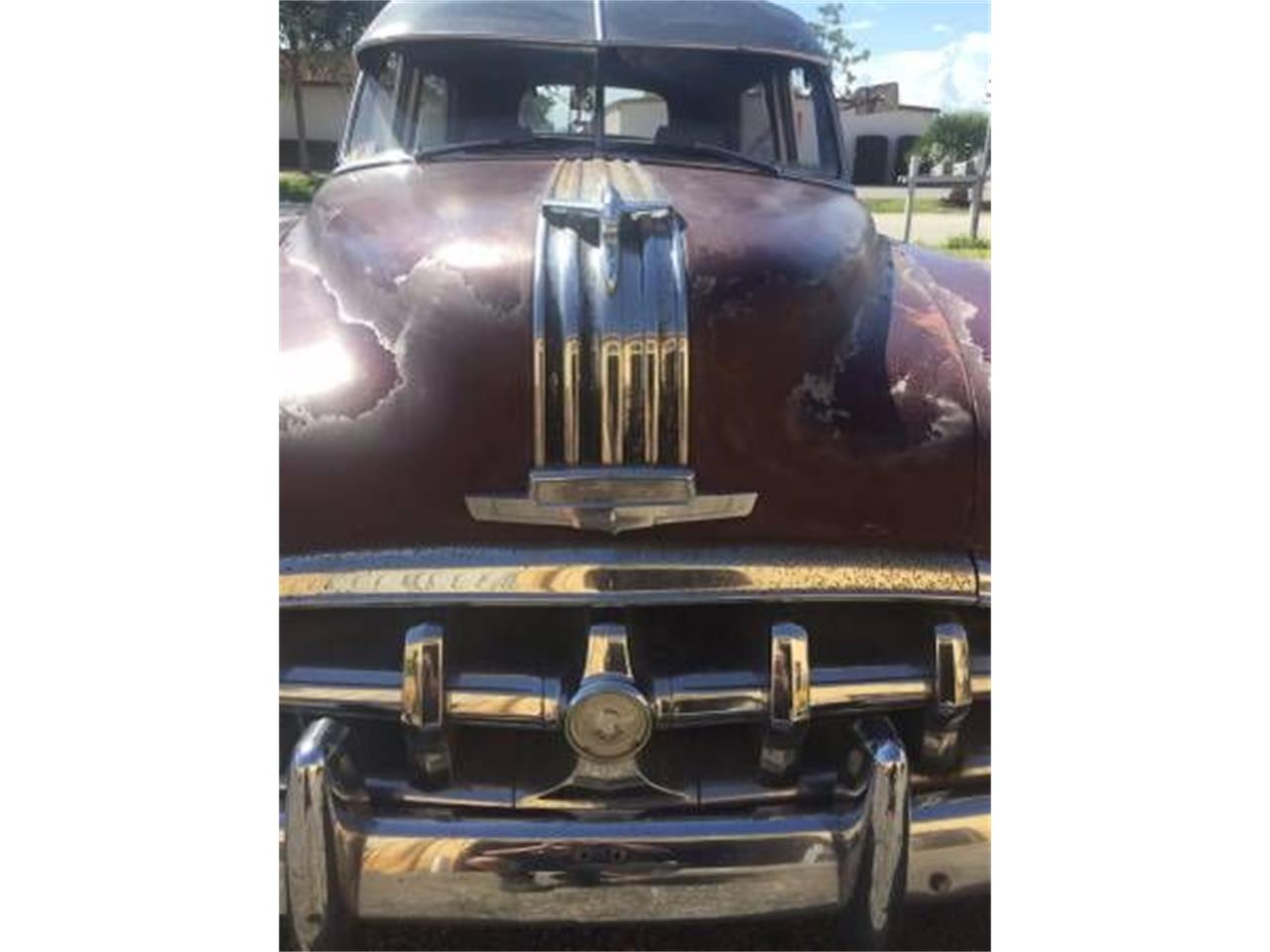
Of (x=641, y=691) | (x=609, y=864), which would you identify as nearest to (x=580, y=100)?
(x=641, y=691)

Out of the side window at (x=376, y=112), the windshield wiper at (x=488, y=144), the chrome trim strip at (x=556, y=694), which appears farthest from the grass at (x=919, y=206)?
the side window at (x=376, y=112)

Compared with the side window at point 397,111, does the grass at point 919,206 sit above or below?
below

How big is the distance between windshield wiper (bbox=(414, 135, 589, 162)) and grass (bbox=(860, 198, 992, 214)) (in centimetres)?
57

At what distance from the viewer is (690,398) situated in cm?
164

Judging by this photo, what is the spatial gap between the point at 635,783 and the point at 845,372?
68 cm

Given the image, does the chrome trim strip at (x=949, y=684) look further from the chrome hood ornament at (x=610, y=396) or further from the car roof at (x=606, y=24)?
the car roof at (x=606, y=24)

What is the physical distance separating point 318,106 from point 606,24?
0.56 m

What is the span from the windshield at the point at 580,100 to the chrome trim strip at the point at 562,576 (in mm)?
→ 911

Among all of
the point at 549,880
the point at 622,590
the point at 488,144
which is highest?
the point at 488,144

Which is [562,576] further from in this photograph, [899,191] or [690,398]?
[899,191]

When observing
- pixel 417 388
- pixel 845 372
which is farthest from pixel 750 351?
pixel 417 388

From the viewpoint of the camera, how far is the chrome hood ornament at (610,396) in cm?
161

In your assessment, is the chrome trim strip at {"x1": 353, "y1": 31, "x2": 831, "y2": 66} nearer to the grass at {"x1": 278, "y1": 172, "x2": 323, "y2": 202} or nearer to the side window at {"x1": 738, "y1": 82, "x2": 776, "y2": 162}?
the side window at {"x1": 738, "y1": 82, "x2": 776, "y2": 162}

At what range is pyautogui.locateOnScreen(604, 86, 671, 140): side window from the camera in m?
2.23
